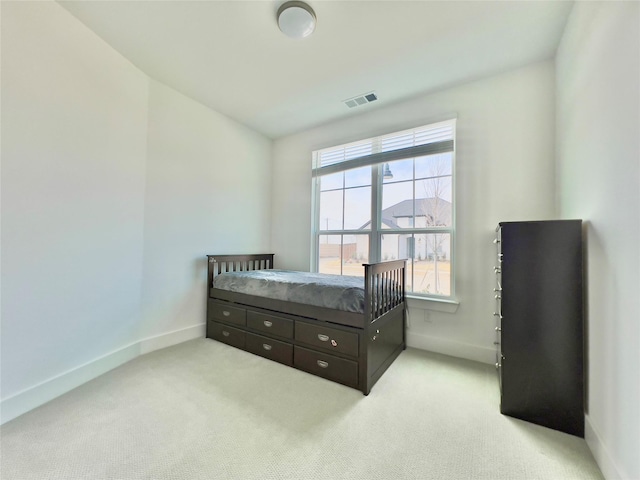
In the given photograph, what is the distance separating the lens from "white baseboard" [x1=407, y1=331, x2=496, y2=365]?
91.0 inches

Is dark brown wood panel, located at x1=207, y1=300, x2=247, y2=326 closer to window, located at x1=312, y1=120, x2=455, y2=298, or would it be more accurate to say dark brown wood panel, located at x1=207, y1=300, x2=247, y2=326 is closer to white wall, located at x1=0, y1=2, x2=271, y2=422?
white wall, located at x1=0, y1=2, x2=271, y2=422

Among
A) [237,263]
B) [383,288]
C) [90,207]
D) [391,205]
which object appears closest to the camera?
[90,207]

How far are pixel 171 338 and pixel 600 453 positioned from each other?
3233 millimetres

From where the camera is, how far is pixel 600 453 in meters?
1.23

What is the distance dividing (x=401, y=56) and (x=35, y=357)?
11.4ft

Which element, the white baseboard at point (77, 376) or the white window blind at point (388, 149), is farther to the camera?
the white window blind at point (388, 149)

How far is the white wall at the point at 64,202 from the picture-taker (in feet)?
5.06

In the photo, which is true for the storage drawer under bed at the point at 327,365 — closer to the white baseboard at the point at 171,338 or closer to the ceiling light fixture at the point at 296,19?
the white baseboard at the point at 171,338

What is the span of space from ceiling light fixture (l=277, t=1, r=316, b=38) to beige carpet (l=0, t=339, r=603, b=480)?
8.53 ft

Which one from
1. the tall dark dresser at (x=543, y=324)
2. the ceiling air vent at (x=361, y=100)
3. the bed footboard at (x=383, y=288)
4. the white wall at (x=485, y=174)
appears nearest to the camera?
the tall dark dresser at (x=543, y=324)

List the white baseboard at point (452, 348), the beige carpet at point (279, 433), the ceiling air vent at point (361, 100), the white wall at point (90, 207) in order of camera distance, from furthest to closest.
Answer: the ceiling air vent at point (361, 100), the white baseboard at point (452, 348), the white wall at point (90, 207), the beige carpet at point (279, 433)

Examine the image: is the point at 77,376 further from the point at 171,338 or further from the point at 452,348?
the point at 452,348

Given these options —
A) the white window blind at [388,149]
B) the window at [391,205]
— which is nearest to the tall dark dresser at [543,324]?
the window at [391,205]

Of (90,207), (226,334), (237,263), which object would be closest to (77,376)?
(226,334)
